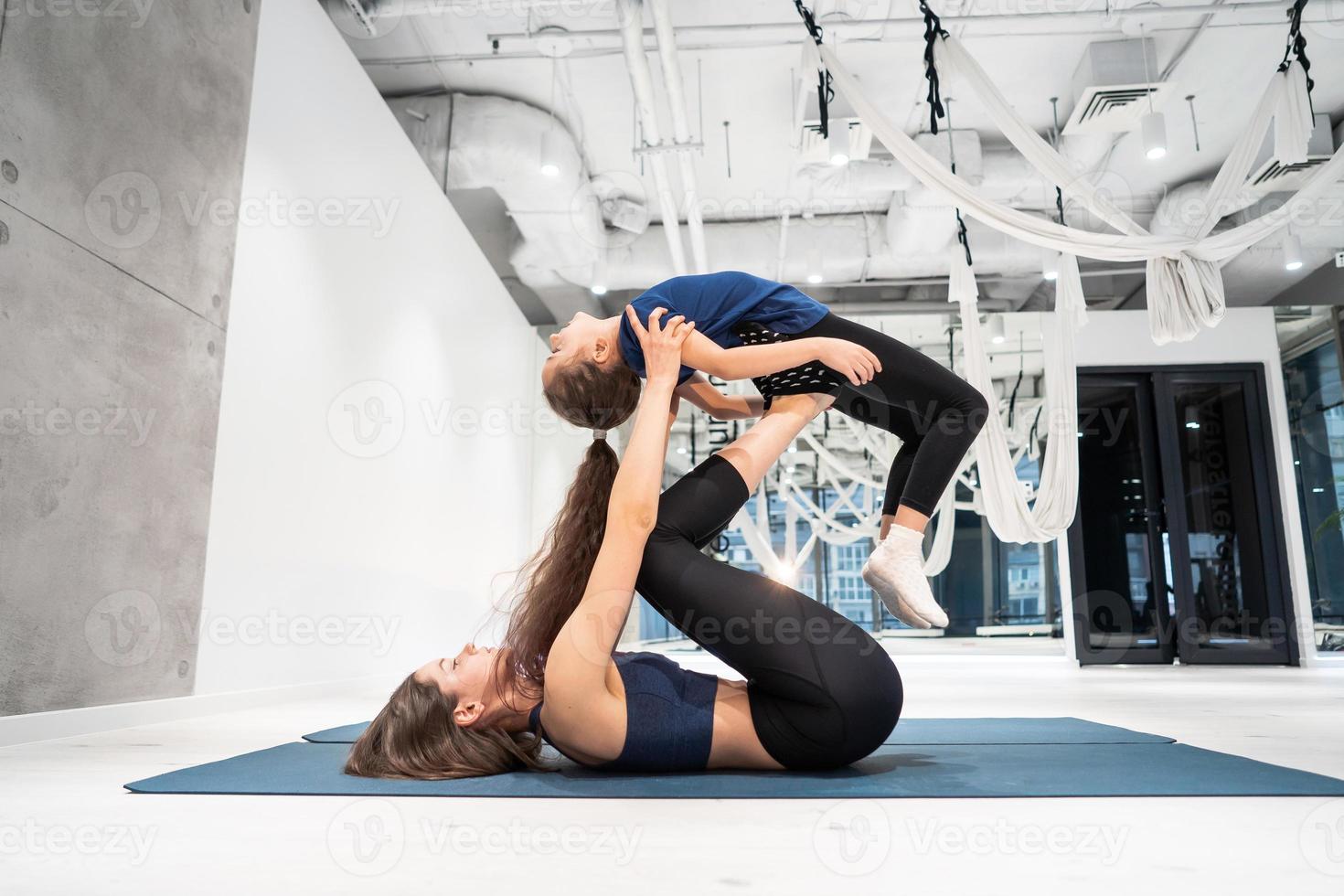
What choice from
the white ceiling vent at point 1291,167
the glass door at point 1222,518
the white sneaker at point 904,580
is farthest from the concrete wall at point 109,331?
the glass door at point 1222,518

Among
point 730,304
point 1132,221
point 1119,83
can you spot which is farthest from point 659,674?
point 1119,83

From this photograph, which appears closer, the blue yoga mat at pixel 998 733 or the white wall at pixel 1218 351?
the blue yoga mat at pixel 998 733

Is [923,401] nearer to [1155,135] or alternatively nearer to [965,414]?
[965,414]

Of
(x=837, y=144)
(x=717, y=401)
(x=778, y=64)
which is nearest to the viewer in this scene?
(x=717, y=401)

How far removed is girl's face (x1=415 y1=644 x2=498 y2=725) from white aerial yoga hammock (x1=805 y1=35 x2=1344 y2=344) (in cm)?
250

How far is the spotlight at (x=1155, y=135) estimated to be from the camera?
12.9 ft

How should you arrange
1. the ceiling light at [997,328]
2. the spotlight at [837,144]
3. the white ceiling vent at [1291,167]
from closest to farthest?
the spotlight at [837,144] < the white ceiling vent at [1291,167] < the ceiling light at [997,328]

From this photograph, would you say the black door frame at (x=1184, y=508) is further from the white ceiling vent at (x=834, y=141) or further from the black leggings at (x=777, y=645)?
the black leggings at (x=777, y=645)

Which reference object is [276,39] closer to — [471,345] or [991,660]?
[471,345]

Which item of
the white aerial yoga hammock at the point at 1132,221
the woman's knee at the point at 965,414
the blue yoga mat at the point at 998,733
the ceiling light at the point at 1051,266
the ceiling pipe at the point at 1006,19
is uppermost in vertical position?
the ceiling pipe at the point at 1006,19

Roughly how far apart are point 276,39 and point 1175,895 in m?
3.39

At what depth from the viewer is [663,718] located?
132cm

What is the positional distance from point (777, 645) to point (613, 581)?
0.87 ft

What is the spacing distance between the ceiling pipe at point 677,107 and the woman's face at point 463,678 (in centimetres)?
309
